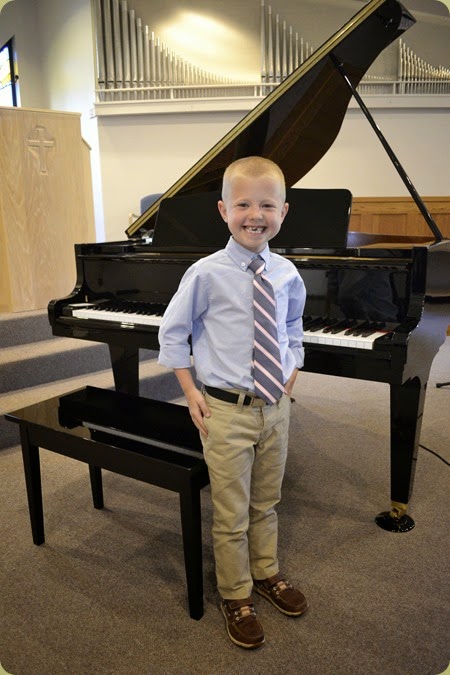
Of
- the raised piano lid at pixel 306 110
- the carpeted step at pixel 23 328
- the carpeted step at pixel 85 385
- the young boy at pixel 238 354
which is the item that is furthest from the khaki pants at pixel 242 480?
the carpeted step at pixel 23 328

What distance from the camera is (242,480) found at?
5.33 feet

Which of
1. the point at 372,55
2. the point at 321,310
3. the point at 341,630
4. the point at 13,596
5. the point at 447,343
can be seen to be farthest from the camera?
Result: the point at 447,343

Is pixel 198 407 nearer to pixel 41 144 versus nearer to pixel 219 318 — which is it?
pixel 219 318

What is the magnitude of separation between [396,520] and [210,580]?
0.85 m

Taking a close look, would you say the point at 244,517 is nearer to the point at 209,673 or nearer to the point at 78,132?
the point at 209,673

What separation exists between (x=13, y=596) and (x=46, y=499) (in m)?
0.69

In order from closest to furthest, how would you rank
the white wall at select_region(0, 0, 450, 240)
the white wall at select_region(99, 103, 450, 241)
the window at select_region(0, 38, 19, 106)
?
the white wall at select_region(0, 0, 450, 240)
the white wall at select_region(99, 103, 450, 241)
the window at select_region(0, 38, 19, 106)

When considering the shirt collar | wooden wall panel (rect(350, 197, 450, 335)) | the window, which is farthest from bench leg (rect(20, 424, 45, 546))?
the window

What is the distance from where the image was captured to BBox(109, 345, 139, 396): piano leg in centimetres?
296

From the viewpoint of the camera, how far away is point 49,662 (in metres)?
1.61

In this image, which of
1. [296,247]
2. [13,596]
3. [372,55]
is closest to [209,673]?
[13,596]

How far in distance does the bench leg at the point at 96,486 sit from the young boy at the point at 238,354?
2.96 ft

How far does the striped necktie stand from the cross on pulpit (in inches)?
128

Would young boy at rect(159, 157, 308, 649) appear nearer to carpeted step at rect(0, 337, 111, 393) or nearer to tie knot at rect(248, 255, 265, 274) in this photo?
tie knot at rect(248, 255, 265, 274)
